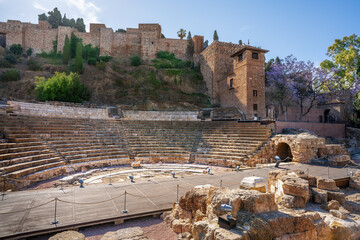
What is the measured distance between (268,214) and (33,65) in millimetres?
41272

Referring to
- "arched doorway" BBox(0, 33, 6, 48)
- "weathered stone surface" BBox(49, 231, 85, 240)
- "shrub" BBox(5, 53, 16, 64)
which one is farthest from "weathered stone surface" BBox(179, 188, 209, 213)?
"arched doorway" BBox(0, 33, 6, 48)

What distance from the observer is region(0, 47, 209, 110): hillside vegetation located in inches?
1069

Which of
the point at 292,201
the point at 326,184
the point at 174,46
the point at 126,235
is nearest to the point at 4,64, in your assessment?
the point at 174,46

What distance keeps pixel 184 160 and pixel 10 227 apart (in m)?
10.7

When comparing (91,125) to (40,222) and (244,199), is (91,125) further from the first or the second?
(244,199)

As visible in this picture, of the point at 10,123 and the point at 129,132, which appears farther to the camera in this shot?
the point at 129,132

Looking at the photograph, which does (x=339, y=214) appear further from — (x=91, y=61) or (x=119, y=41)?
(x=119, y=41)

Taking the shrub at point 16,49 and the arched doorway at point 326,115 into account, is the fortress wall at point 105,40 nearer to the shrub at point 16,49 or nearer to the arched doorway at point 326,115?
the shrub at point 16,49

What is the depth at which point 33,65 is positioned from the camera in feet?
108

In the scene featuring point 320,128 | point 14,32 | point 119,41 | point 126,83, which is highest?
point 14,32

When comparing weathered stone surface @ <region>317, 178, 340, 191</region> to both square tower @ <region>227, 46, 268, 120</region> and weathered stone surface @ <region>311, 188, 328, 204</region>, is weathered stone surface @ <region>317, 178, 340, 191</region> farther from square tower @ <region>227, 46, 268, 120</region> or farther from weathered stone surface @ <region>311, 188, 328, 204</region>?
square tower @ <region>227, 46, 268, 120</region>

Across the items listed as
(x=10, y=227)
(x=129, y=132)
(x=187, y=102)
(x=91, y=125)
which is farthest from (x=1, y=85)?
(x=10, y=227)

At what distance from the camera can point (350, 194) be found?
7859mm

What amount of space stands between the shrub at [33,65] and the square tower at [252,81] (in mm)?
33047
